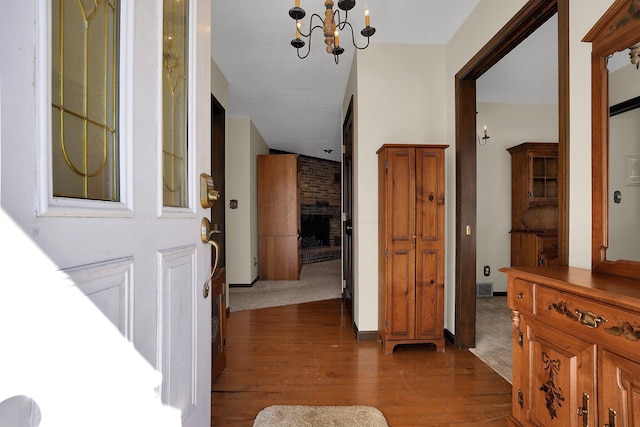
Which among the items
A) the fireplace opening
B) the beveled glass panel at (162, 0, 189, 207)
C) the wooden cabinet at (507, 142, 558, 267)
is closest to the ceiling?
the wooden cabinet at (507, 142, 558, 267)

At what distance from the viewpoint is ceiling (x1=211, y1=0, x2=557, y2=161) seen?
238 cm

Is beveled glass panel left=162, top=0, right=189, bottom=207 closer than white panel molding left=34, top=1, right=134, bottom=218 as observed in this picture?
No

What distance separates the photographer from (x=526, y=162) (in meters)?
3.95

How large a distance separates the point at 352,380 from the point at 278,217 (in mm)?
3826

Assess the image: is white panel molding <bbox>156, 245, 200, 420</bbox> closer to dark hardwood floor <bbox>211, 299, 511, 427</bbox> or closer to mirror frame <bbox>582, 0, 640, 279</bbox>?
dark hardwood floor <bbox>211, 299, 511, 427</bbox>

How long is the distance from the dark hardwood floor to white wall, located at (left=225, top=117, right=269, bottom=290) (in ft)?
6.58

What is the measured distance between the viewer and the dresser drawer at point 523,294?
1.29m

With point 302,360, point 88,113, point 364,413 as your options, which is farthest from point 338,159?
point 88,113

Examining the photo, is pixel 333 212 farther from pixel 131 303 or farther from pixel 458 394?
pixel 131 303

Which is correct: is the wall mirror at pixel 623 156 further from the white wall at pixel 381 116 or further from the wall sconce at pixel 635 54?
the white wall at pixel 381 116

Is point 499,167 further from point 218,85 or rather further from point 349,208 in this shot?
point 218,85

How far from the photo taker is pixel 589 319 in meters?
1.01

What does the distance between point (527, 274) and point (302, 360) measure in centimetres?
173

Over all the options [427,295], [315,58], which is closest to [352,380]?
[427,295]
